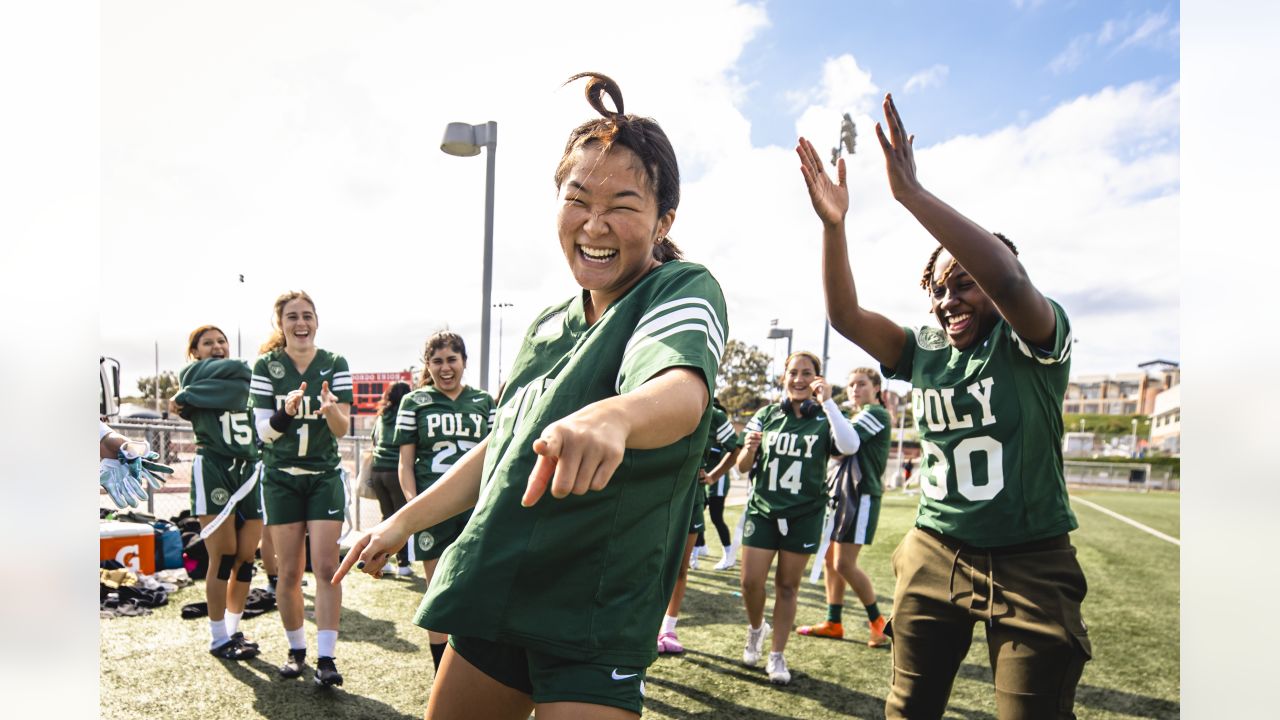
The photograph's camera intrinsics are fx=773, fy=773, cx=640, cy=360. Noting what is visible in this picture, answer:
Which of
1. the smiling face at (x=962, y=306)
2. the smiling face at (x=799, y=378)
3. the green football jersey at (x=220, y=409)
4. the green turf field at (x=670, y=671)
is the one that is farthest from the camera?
the smiling face at (x=799, y=378)

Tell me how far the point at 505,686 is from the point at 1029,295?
1.81 metres

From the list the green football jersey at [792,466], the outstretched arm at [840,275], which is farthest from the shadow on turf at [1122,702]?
the outstretched arm at [840,275]

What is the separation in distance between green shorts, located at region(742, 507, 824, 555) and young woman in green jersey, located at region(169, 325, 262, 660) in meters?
3.61

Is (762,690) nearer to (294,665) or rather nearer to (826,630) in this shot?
(826,630)

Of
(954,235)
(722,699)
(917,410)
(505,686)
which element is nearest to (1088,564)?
(722,699)

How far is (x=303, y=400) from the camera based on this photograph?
5.04m

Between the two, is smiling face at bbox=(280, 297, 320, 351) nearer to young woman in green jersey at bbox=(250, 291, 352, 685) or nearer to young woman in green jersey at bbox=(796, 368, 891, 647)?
young woman in green jersey at bbox=(250, 291, 352, 685)

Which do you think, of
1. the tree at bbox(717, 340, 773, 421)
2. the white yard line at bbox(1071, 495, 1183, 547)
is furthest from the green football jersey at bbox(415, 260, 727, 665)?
the tree at bbox(717, 340, 773, 421)

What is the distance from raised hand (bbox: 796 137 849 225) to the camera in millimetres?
2527

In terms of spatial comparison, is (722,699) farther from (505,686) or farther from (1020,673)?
(505,686)

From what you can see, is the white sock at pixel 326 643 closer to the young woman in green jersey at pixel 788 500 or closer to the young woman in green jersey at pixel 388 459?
the young woman in green jersey at pixel 388 459

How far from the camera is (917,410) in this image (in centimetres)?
295

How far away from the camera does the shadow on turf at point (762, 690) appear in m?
4.76

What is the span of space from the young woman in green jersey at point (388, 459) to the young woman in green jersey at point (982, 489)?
5268mm
